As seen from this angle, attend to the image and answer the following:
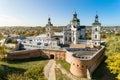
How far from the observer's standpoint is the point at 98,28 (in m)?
41.6

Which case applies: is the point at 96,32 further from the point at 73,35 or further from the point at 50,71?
the point at 50,71

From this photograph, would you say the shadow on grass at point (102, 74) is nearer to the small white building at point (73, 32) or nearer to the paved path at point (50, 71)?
the paved path at point (50, 71)

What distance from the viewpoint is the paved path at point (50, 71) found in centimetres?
2355

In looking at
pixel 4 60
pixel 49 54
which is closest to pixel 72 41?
pixel 49 54

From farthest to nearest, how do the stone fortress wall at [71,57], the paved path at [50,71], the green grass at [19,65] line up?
the green grass at [19,65] < the stone fortress wall at [71,57] < the paved path at [50,71]

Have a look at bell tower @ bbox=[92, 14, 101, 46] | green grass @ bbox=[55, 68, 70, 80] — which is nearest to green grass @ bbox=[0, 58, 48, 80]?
green grass @ bbox=[55, 68, 70, 80]

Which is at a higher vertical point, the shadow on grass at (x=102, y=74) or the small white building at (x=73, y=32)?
the small white building at (x=73, y=32)

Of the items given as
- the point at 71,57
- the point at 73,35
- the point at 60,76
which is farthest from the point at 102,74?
the point at 73,35

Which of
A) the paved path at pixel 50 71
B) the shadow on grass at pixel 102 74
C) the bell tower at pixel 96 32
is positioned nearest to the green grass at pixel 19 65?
the paved path at pixel 50 71

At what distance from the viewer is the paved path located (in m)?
23.5

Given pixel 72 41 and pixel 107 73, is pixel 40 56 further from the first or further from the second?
pixel 107 73

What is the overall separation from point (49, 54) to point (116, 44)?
43.5ft

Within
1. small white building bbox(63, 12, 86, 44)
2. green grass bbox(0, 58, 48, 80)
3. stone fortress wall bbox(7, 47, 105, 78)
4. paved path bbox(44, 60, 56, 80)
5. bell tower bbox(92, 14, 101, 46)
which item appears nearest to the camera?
paved path bbox(44, 60, 56, 80)

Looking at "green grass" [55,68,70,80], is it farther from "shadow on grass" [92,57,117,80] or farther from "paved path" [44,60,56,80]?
"shadow on grass" [92,57,117,80]
